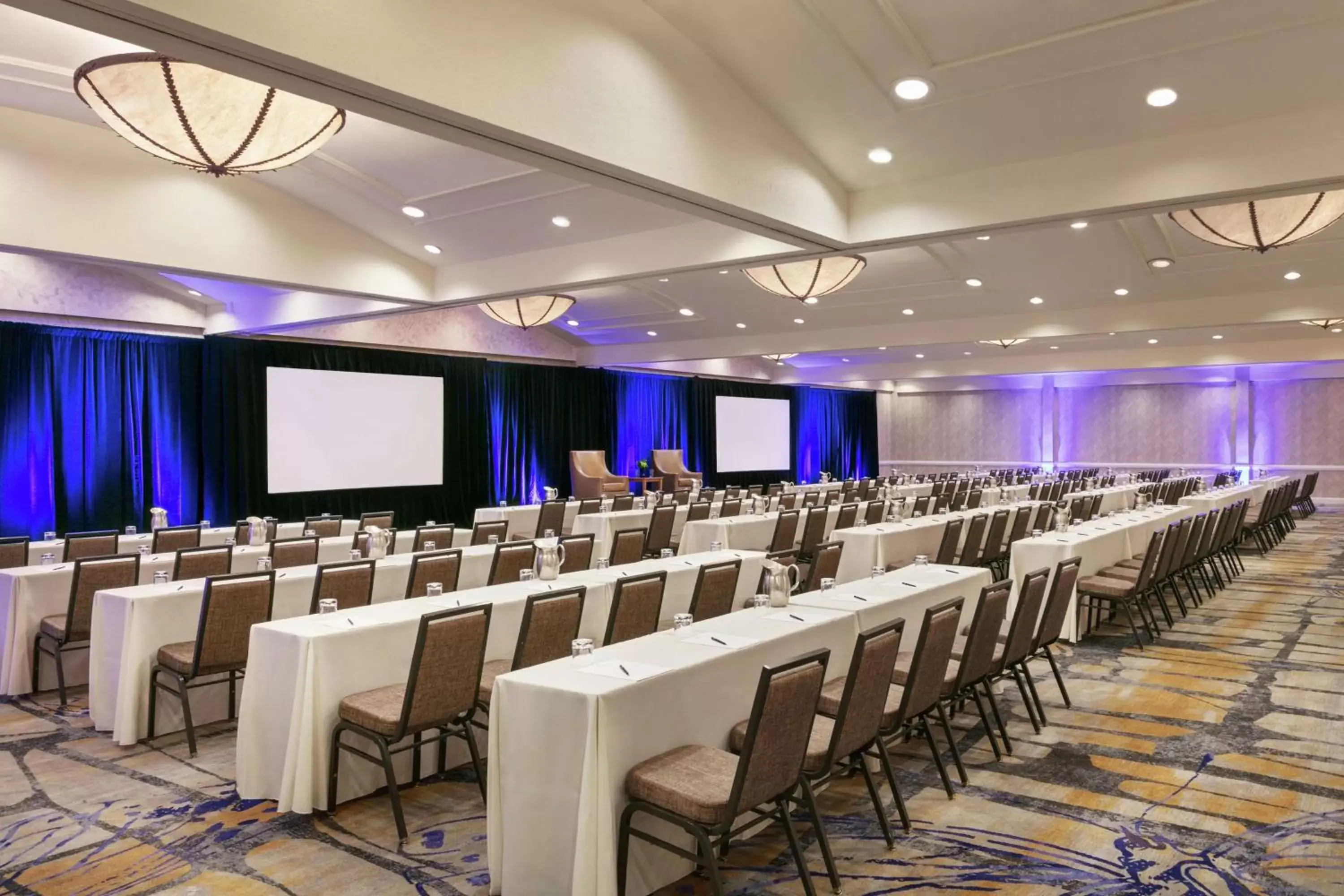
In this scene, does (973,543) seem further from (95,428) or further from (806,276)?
(95,428)

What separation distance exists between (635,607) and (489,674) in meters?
0.81

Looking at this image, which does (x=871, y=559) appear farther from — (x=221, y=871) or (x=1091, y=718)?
(x=221, y=871)

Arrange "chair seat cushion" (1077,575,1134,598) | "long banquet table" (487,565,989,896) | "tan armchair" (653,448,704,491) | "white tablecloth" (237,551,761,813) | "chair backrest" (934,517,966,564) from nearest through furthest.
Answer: "long banquet table" (487,565,989,896) < "white tablecloth" (237,551,761,813) < "chair seat cushion" (1077,575,1134,598) < "chair backrest" (934,517,966,564) < "tan armchair" (653,448,704,491)

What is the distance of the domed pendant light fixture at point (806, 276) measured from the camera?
935cm

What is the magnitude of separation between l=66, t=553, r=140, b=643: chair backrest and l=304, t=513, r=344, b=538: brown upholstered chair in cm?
263

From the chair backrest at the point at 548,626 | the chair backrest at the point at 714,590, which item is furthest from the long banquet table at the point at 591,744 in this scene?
the chair backrest at the point at 714,590

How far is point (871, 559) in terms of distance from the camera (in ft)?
27.3

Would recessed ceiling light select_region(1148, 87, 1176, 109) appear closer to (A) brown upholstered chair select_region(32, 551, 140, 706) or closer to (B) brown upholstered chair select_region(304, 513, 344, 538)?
(A) brown upholstered chair select_region(32, 551, 140, 706)

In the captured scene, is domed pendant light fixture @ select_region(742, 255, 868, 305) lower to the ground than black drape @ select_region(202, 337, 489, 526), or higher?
higher

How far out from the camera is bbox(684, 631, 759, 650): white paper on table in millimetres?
3699

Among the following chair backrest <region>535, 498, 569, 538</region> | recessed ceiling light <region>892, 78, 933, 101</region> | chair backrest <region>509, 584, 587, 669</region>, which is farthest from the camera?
chair backrest <region>535, 498, 569, 538</region>

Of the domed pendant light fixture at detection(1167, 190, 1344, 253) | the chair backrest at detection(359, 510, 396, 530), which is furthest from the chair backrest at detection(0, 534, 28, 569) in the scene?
the domed pendant light fixture at detection(1167, 190, 1344, 253)

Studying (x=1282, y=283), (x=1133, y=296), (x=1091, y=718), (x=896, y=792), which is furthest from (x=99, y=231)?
(x=1282, y=283)

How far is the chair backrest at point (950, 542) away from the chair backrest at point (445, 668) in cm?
560
